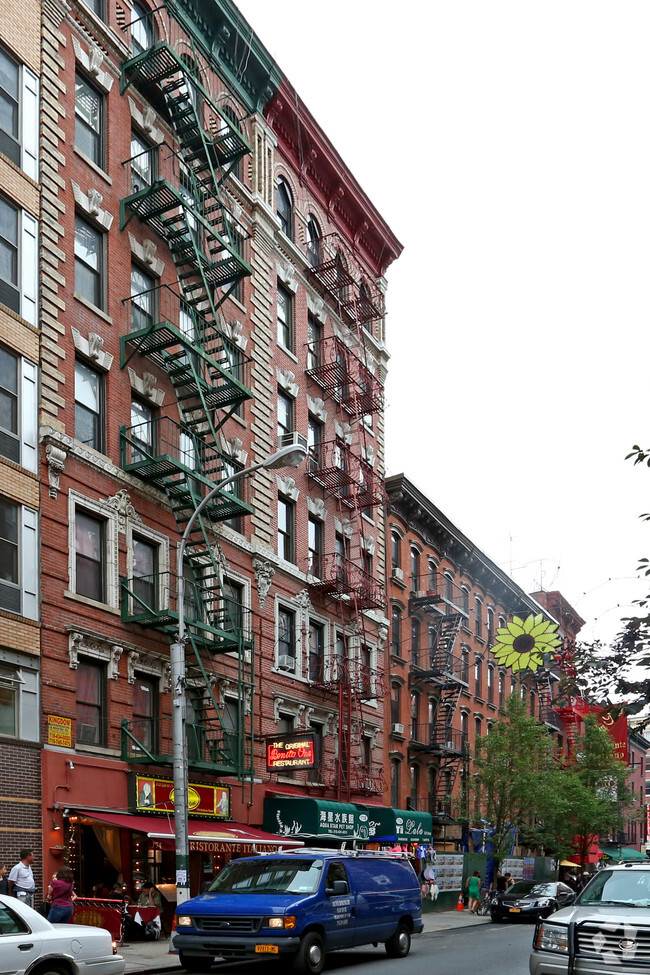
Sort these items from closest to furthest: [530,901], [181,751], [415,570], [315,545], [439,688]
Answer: [181,751] → [530,901] → [315,545] → [439,688] → [415,570]

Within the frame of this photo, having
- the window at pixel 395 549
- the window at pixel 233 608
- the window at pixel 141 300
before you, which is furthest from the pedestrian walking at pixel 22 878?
the window at pixel 395 549

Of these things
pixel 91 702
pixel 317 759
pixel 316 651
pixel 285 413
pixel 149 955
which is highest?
pixel 285 413

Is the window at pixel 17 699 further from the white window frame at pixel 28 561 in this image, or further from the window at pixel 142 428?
the window at pixel 142 428

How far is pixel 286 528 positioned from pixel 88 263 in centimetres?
1179

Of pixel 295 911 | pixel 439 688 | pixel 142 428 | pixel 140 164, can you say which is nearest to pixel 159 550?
pixel 142 428

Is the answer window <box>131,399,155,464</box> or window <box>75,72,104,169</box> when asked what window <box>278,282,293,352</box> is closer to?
window <box>131,399,155,464</box>

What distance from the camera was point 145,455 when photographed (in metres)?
25.8

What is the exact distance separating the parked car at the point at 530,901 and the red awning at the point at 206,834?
26.9 ft

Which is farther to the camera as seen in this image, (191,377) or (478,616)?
(478,616)

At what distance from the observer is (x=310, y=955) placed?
16.6 meters

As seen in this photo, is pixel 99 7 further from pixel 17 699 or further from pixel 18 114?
pixel 17 699

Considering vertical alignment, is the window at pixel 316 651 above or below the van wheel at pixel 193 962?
above

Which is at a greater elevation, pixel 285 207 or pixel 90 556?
pixel 285 207

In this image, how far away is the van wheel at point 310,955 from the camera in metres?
16.3
